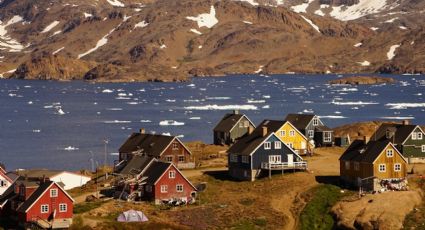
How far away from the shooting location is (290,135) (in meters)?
80.8

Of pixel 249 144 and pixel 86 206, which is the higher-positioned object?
pixel 249 144

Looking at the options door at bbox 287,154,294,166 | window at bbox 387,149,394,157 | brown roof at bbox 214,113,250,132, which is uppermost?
brown roof at bbox 214,113,250,132

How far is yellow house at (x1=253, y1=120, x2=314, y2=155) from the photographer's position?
3137 inches

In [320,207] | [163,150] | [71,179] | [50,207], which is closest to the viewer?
[50,207]

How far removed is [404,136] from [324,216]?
18028mm

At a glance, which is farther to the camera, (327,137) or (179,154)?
(327,137)

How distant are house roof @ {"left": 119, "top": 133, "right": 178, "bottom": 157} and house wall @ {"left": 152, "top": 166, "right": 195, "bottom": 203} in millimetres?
11401

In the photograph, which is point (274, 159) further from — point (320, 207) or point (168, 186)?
point (168, 186)

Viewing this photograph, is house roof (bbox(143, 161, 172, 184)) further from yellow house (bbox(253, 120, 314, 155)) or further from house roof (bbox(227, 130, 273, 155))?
yellow house (bbox(253, 120, 314, 155))

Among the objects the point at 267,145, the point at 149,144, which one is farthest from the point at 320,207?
the point at 149,144

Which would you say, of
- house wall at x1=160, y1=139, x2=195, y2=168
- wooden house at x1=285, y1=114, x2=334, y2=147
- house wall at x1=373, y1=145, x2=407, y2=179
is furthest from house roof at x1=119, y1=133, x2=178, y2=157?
house wall at x1=373, y1=145, x2=407, y2=179

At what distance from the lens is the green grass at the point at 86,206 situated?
190ft

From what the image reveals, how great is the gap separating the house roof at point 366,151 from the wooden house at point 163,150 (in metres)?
14.3

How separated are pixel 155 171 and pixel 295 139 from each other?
842 inches
